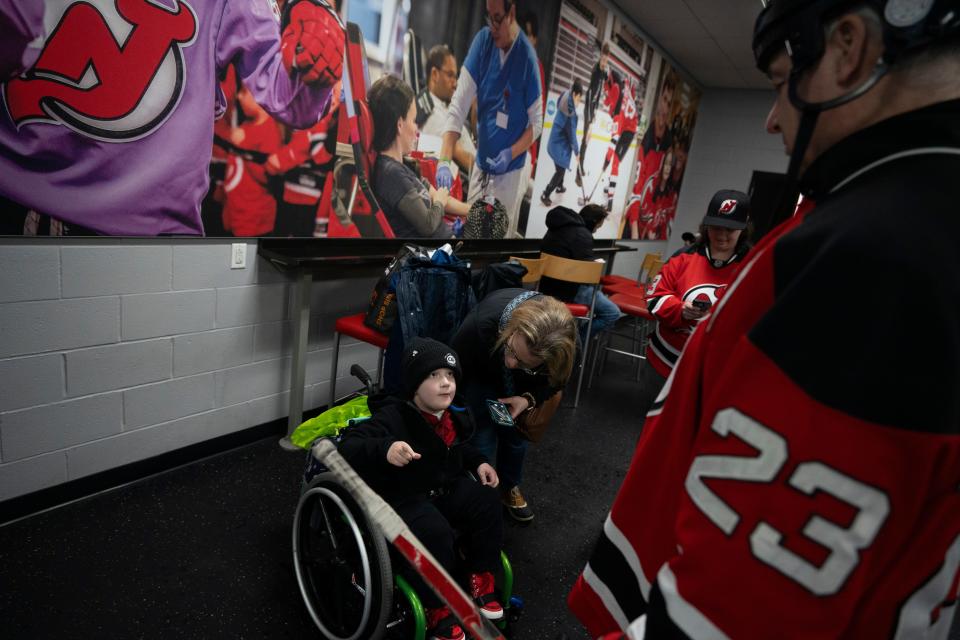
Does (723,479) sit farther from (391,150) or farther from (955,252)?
(391,150)

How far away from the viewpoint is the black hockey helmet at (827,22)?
43 cm

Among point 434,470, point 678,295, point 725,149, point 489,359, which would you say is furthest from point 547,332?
point 725,149

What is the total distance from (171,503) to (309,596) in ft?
2.76

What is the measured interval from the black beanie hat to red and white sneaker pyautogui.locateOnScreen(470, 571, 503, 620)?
0.58 metres

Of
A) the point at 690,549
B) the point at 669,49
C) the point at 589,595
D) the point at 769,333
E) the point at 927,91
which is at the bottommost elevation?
the point at 589,595

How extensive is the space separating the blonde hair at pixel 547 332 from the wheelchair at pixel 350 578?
0.65 m

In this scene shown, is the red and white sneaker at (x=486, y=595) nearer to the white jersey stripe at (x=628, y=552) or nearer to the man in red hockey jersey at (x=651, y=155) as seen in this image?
the white jersey stripe at (x=628, y=552)

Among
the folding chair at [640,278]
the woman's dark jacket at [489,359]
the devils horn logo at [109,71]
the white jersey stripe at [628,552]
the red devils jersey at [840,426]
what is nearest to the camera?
the red devils jersey at [840,426]

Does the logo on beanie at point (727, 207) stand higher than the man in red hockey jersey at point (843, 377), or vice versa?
the logo on beanie at point (727, 207)

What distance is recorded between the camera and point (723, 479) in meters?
0.45

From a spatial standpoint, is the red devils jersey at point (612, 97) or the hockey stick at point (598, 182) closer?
the red devils jersey at point (612, 97)

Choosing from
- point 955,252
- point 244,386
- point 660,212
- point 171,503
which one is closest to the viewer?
point 955,252

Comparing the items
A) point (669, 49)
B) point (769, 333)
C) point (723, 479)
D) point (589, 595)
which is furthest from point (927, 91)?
point (669, 49)

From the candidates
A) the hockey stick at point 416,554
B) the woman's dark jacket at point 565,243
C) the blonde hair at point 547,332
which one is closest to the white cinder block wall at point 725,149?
the woman's dark jacket at point 565,243
